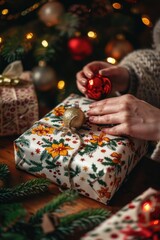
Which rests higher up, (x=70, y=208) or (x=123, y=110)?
(x=123, y=110)

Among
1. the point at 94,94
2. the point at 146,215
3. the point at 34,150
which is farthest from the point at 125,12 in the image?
the point at 146,215

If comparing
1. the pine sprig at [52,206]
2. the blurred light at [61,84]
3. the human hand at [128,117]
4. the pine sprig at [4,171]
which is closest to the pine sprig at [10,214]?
the pine sprig at [52,206]

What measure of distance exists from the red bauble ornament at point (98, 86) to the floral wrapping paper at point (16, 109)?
15 centimetres

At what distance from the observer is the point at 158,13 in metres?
1.52

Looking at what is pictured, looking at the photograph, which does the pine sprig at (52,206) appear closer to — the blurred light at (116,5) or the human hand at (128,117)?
the human hand at (128,117)

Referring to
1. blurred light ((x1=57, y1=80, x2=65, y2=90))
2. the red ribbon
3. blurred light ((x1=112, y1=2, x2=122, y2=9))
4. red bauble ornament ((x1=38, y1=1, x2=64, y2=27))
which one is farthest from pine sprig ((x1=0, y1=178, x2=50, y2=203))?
blurred light ((x1=112, y1=2, x2=122, y2=9))

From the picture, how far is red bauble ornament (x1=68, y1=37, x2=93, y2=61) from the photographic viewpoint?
4.19 ft

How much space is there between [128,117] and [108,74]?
21 cm

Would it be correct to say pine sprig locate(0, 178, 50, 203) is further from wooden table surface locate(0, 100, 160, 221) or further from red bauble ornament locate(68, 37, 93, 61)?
red bauble ornament locate(68, 37, 93, 61)

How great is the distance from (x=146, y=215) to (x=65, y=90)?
686mm

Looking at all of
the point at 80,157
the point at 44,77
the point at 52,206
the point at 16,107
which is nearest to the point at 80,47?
the point at 44,77

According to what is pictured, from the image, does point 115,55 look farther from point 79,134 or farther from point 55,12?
point 79,134

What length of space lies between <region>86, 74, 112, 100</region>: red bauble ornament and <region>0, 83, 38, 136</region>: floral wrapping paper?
15 centimetres

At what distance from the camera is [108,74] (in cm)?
101
